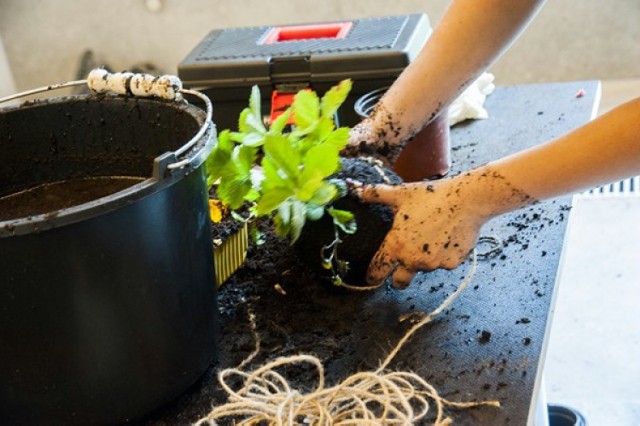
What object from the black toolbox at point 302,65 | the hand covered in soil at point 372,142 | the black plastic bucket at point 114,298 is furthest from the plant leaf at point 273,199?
the black toolbox at point 302,65

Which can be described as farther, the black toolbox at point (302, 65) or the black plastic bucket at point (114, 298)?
the black toolbox at point (302, 65)

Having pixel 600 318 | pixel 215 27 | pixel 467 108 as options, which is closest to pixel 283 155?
pixel 467 108

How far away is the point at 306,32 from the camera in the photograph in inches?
61.8

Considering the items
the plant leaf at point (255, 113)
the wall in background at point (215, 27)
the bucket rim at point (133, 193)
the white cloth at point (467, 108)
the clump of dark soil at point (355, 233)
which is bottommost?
the wall in background at point (215, 27)

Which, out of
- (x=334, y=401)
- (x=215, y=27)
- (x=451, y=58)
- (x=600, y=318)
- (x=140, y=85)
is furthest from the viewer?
(x=215, y=27)

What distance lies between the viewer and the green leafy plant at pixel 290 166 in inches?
37.0

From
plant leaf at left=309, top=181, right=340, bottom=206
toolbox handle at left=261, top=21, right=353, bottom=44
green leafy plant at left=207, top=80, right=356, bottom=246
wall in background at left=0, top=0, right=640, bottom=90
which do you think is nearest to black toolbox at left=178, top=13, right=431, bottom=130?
toolbox handle at left=261, top=21, right=353, bottom=44

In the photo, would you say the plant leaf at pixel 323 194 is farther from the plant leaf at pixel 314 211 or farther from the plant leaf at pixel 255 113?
the plant leaf at pixel 255 113

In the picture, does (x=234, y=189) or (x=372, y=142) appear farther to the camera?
(x=372, y=142)

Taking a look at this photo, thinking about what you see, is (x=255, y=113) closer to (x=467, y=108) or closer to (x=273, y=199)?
(x=273, y=199)

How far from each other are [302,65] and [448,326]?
0.64 metres

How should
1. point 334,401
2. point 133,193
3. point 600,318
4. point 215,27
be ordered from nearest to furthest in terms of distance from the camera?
point 133,193 < point 334,401 < point 600,318 < point 215,27

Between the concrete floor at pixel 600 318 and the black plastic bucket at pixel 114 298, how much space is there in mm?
813

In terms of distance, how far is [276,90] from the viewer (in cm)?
146
